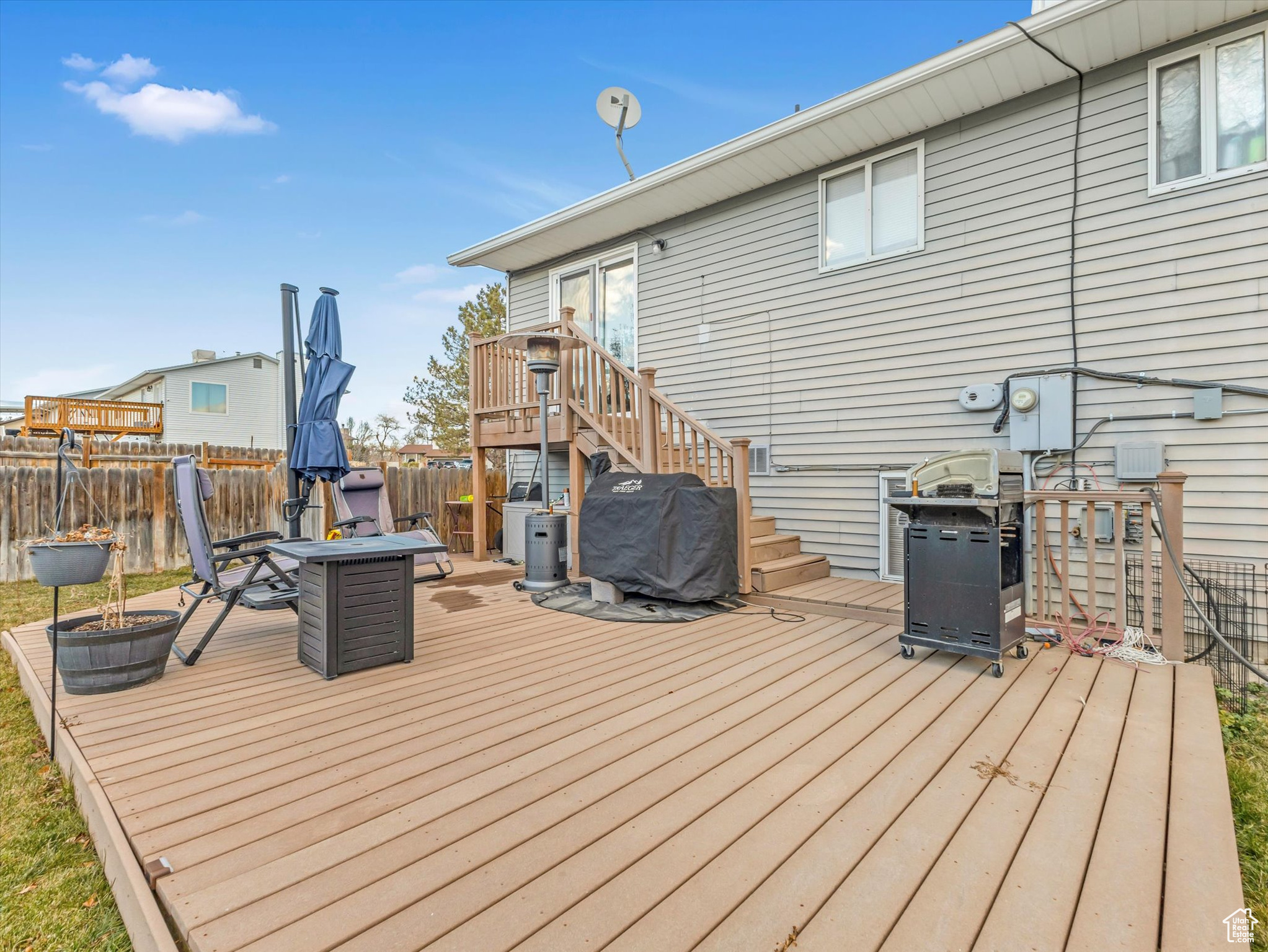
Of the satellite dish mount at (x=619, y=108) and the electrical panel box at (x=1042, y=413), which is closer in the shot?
the electrical panel box at (x=1042, y=413)

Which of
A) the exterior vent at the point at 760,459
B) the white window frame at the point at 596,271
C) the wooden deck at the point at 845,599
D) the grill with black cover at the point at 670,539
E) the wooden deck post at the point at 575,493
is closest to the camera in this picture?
the wooden deck at the point at 845,599

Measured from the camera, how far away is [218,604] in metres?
4.96

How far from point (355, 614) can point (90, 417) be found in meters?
20.2

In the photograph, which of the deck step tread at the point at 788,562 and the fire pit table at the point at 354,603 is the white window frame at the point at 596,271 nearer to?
the deck step tread at the point at 788,562

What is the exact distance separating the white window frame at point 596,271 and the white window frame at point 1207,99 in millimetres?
4748

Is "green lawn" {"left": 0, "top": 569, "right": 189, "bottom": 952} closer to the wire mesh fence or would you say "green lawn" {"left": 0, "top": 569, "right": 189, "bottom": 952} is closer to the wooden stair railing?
the wooden stair railing

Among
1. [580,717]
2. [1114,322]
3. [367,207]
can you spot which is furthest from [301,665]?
[367,207]

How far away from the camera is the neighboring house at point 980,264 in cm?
411

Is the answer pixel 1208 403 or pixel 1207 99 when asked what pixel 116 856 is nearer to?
pixel 1208 403

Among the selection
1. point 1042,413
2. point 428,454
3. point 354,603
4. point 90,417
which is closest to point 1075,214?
point 1042,413

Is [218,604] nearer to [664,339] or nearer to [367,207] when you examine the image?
[664,339]

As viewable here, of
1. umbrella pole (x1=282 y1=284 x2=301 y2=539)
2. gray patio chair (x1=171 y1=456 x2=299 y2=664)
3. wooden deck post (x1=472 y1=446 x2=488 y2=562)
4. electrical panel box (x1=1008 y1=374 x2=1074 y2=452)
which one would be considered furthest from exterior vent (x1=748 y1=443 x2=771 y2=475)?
gray patio chair (x1=171 y1=456 x2=299 y2=664)

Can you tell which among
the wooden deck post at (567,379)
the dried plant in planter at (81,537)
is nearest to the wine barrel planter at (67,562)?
the dried plant in planter at (81,537)

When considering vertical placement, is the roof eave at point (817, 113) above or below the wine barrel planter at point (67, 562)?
above
